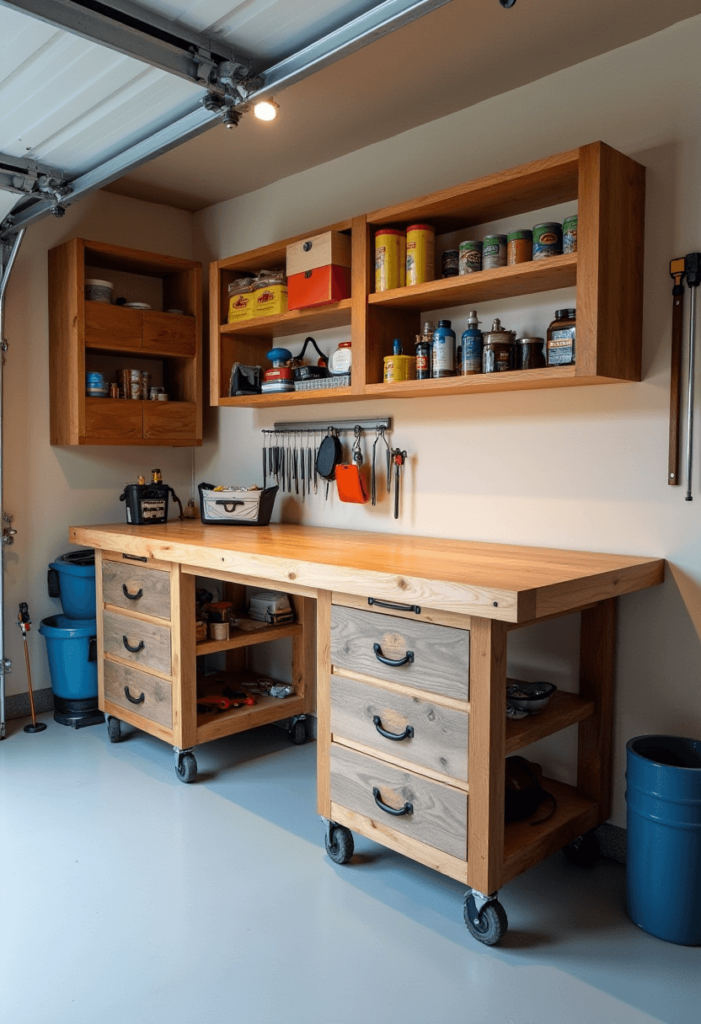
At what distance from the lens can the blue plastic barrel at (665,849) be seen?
6.15 feet

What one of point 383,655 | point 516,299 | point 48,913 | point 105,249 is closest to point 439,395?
point 516,299

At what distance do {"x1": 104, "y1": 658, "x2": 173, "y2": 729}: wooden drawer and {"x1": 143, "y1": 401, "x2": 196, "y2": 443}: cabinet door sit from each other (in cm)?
110

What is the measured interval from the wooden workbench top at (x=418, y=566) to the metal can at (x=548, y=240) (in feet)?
2.96

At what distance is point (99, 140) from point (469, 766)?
226 cm

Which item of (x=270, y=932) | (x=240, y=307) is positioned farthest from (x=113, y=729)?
Answer: (x=240, y=307)

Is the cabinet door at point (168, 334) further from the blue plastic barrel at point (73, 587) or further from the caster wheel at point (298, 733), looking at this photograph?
the caster wheel at point (298, 733)

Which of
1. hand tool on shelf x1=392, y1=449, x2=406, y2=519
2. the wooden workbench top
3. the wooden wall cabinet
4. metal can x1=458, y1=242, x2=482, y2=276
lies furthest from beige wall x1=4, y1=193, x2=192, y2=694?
metal can x1=458, y1=242, x2=482, y2=276

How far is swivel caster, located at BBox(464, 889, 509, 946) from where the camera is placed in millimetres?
1873

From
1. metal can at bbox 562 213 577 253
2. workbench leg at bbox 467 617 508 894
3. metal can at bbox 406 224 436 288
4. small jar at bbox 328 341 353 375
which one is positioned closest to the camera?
workbench leg at bbox 467 617 508 894

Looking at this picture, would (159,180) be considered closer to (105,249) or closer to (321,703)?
(105,249)

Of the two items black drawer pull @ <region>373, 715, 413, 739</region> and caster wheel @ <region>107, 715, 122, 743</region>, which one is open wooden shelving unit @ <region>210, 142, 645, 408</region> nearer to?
black drawer pull @ <region>373, 715, 413, 739</region>

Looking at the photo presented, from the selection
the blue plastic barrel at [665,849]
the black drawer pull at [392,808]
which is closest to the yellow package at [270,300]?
the black drawer pull at [392,808]

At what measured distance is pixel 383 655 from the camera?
2.07 meters

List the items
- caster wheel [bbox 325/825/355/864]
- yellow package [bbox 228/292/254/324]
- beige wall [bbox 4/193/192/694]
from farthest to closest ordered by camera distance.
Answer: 1. beige wall [bbox 4/193/192/694]
2. yellow package [bbox 228/292/254/324]
3. caster wheel [bbox 325/825/355/864]
